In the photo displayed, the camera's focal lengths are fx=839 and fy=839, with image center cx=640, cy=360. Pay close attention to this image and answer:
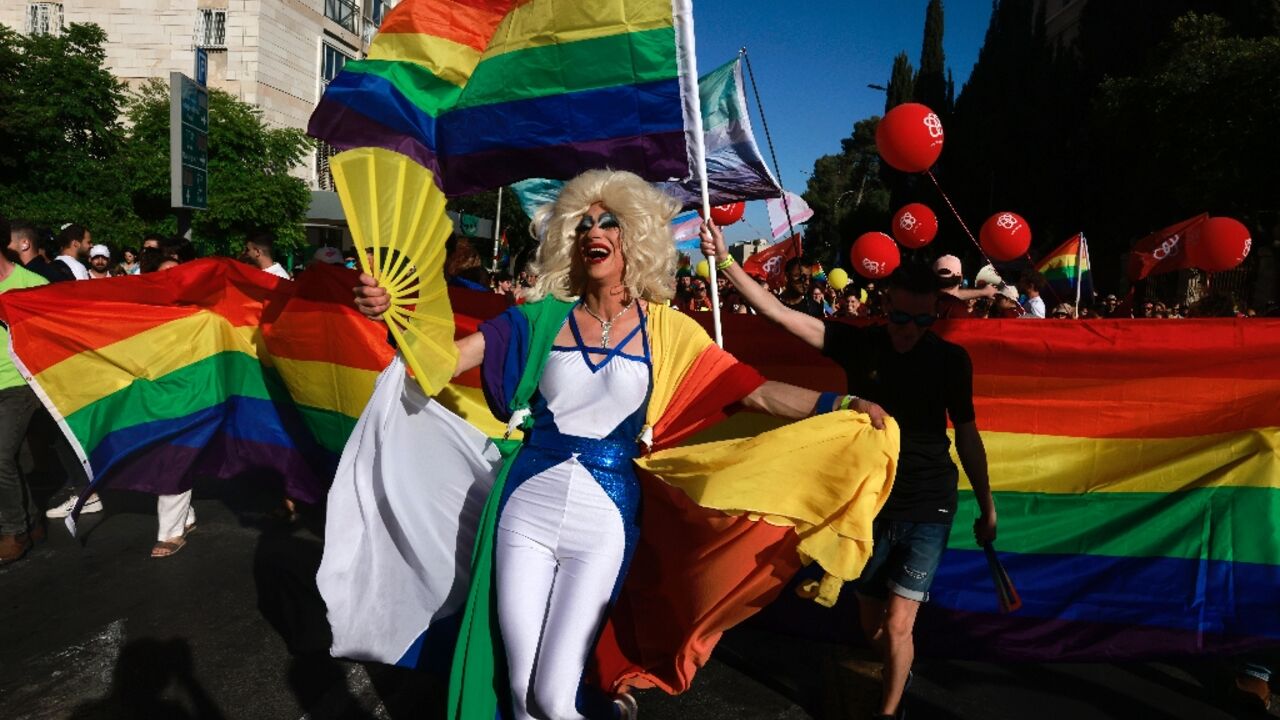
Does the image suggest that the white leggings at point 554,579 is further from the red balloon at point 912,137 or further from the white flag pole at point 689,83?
the red balloon at point 912,137

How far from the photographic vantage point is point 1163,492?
3.65 metres

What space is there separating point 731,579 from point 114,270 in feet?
32.4

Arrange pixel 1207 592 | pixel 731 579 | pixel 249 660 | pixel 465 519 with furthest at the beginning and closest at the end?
1. pixel 249 660
2. pixel 1207 592
3. pixel 465 519
4. pixel 731 579

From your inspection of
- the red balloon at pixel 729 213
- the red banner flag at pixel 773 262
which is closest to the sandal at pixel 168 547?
the red balloon at pixel 729 213

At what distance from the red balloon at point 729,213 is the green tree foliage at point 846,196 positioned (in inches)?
1298

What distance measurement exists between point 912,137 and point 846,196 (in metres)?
55.2

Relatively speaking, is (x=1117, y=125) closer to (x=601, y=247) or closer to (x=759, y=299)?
(x=759, y=299)

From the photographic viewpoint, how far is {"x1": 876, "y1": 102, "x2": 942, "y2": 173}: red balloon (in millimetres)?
8430

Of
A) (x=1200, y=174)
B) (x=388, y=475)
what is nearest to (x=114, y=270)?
(x=388, y=475)

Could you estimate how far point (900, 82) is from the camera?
46.6 m

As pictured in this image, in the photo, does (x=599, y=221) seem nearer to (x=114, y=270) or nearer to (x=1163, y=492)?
(x=1163, y=492)

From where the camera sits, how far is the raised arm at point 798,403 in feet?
8.06

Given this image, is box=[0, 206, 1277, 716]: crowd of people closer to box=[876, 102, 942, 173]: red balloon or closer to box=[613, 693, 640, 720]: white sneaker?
box=[613, 693, 640, 720]: white sneaker

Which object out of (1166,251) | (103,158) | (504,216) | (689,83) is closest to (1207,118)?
(1166,251)
